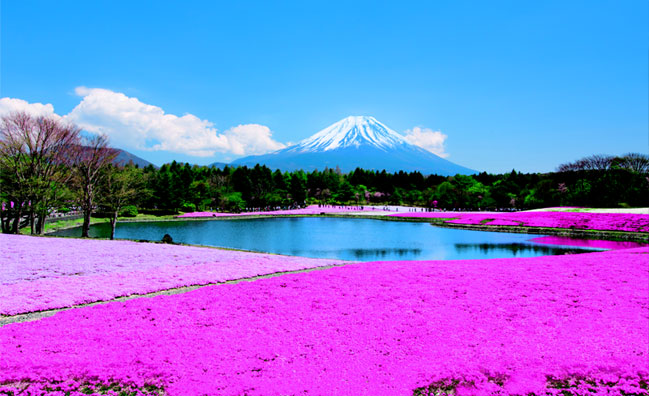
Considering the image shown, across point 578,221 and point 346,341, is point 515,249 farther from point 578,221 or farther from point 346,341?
point 346,341

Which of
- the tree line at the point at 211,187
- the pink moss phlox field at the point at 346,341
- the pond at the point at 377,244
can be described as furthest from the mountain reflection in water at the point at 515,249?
the tree line at the point at 211,187

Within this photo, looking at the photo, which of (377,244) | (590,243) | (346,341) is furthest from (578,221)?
(346,341)

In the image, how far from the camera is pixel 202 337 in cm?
788

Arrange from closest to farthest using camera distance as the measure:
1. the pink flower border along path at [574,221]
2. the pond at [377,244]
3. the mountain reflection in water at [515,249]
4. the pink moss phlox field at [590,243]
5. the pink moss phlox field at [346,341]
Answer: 1. the pink moss phlox field at [346,341]
2. the pond at [377,244]
3. the mountain reflection in water at [515,249]
4. the pink moss phlox field at [590,243]
5. the pink flower border along path at [574,221]

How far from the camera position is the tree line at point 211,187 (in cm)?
3047

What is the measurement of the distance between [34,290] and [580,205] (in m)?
80.9

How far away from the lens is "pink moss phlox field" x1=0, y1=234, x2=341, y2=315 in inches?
447

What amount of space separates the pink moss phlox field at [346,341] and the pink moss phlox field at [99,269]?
1.93m

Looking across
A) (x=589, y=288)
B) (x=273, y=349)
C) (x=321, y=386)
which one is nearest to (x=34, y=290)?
(x=273, y=349)

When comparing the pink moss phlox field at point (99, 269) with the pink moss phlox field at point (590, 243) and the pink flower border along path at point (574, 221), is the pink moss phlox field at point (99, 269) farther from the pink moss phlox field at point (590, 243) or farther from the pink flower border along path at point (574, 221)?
the pink flower border along path at point (574, 221)

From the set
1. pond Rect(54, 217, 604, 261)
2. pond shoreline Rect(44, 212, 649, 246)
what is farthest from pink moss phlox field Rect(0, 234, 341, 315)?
pond shoreline Rect(44, 212, 649, 246)

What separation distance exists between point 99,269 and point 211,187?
7319 cm

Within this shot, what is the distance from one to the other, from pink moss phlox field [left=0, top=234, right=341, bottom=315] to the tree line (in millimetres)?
11068

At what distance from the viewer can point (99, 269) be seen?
1557 cm
